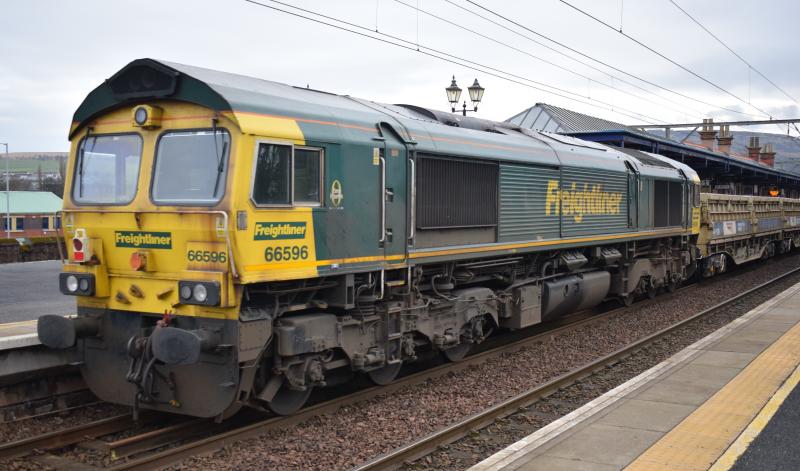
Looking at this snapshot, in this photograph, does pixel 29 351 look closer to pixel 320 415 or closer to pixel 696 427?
pixel 320 415

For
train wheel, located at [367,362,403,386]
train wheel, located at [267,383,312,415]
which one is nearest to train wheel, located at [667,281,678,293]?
train wheel, located at [367,362,403,386]

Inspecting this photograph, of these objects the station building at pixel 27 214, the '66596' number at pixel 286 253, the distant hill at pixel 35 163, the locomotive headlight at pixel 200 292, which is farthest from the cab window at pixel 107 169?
the distant hill at pixel 35 163

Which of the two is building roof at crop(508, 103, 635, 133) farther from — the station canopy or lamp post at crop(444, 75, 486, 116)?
lamp post at crop(444, 75, 486, 116)

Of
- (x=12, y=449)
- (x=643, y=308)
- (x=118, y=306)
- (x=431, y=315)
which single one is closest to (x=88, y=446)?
(x=12, y=449)

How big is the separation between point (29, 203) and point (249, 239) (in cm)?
6599

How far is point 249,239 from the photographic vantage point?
22.7 ft

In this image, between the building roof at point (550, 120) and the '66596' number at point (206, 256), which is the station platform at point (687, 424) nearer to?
the '66596' number at point (206, 256)

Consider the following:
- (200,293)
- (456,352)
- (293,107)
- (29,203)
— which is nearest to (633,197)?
(456,352)

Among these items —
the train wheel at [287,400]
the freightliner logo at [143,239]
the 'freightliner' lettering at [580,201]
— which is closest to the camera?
the freightliner logo at [143,239]

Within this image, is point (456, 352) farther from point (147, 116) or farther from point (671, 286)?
point (671, 286)

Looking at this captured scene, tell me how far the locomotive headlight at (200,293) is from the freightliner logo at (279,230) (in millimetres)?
682

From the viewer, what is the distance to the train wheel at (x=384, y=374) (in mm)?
9367

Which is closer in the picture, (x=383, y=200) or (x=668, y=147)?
(x=383, y=200)

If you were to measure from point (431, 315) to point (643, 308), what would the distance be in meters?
9.08
